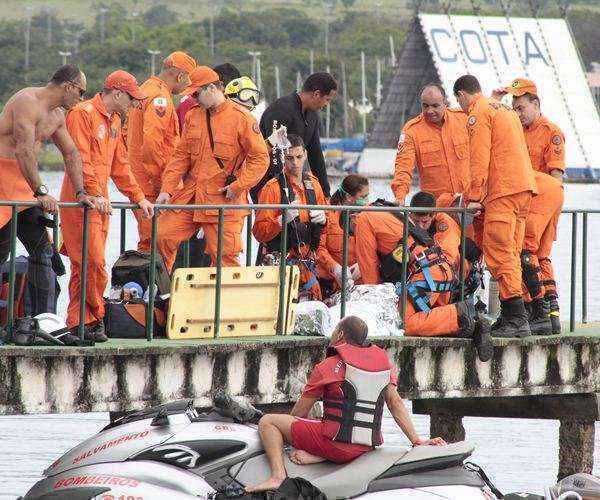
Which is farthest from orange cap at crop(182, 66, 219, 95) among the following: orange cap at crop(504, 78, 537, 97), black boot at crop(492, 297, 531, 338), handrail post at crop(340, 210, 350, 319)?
black boot at crop(492, 297, 531, 338)

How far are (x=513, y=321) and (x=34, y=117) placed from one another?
3905 millimetres

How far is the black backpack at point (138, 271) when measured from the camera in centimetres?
1190

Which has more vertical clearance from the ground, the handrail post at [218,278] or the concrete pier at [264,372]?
the handrail post at [218,278]

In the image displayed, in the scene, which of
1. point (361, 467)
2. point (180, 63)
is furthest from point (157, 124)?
point (361, 467)

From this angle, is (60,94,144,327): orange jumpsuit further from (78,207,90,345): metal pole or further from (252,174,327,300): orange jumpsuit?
(252,174,327,300): orange jumpsuit

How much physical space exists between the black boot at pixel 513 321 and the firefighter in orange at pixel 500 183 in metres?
0.04

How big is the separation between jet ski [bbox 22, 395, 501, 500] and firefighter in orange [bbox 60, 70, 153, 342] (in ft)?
3.49

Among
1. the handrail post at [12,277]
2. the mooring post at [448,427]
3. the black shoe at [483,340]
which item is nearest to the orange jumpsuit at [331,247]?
the black shoe at [483,340]

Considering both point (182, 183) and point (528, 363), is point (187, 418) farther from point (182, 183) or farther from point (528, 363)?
point (528, 363)

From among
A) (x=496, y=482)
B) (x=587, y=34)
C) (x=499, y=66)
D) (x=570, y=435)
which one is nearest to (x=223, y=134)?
(x=570, y=435)

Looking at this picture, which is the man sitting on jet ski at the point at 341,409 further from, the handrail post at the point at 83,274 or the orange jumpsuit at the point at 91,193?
the orange jumpsuit at the point at 91,193

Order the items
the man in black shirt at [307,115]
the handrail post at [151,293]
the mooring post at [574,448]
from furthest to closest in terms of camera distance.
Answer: the mooring post at [574,448] < the man in black shirt at [307,115] < the handrail post at [151,293]

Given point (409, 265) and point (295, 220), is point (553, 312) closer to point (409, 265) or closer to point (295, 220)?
point (409, 265)

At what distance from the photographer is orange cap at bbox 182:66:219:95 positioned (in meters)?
12.2
